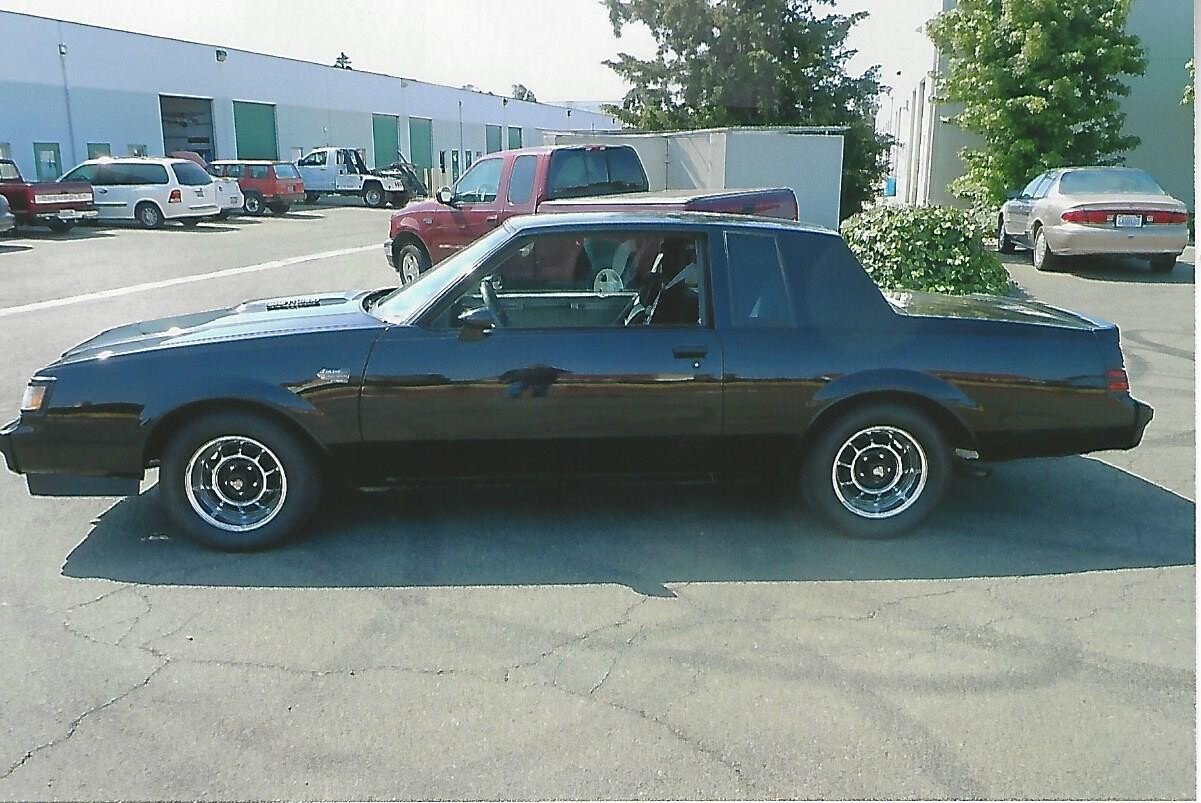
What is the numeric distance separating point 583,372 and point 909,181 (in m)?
30.6

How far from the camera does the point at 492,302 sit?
436 cm

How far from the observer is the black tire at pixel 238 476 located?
4.08m

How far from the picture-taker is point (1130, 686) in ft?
10.3

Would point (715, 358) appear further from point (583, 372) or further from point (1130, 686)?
point (1130, 686)

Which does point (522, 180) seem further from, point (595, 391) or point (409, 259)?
point (595, 391)

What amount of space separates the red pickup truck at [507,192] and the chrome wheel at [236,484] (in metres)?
6.10

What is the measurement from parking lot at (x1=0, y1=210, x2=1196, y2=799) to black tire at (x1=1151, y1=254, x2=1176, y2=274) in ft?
31.1

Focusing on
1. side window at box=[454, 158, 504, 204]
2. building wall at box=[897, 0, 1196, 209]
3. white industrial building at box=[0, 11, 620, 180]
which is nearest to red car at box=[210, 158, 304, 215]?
white industrial building at box=[0, 11, 620, 180]

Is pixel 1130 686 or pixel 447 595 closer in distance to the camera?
pixel 1130 686

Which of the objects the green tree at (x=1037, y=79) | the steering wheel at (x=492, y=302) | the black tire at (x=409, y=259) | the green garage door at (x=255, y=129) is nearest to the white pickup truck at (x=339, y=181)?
the green garage door at (x=255, y=129)

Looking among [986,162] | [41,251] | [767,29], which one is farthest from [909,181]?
[41,251]

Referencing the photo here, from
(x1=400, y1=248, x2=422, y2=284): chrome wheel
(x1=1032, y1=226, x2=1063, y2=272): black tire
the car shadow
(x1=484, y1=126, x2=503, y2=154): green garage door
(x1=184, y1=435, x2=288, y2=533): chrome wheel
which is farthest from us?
(x1=484, y1=126, x2=503, y2=154): green garage door

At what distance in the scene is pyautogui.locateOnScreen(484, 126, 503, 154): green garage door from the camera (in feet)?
196

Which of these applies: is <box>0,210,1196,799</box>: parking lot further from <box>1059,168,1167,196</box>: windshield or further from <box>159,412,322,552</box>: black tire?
<box>1059,168,1167,196</box>: windshield
